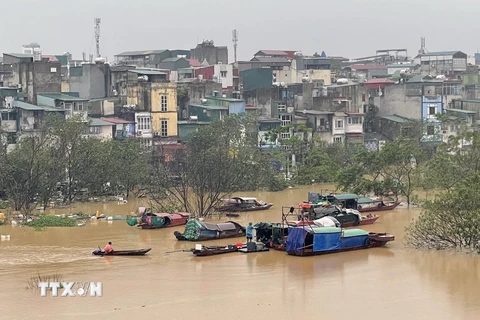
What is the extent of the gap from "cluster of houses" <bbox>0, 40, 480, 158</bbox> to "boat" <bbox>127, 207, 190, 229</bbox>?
10482 mm

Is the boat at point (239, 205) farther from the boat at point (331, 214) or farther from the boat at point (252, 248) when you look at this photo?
the boat at point (252, 248)

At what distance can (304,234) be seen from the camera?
18.1 metres

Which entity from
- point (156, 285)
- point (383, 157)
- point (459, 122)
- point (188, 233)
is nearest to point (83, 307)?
point (156, 285)

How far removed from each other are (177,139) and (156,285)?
20.5m

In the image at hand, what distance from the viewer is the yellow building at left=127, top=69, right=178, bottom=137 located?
3612 cm

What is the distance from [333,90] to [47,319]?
29382mm

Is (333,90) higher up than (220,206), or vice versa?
(333,90)

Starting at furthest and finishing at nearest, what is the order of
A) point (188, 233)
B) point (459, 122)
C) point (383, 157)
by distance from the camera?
point (459, 122)
point (383, 157)
point (188, 233)

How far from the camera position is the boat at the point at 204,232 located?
795 inches

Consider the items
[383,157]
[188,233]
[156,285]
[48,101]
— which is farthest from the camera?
[48,101]

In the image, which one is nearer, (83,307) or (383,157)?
(83,307)

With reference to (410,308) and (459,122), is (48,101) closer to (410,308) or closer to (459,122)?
(459,122)

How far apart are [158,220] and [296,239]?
199 inches

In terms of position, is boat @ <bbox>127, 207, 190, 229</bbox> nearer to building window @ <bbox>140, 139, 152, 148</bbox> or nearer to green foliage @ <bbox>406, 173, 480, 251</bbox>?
green foliage @ <bbox>406, 173, 480, 251</bbox>
